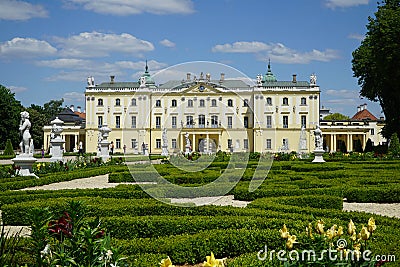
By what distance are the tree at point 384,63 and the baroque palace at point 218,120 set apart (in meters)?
15.5

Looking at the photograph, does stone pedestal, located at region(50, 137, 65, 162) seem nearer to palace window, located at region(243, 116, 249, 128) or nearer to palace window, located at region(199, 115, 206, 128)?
palace window, located at region(199, 115, 206, 128)

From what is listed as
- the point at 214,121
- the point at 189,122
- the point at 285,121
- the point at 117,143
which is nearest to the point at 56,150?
the point at 117,143

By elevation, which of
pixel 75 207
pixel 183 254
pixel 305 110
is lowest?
pixel 183 254

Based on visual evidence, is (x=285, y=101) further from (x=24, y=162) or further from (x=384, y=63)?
(x=24, y=162)

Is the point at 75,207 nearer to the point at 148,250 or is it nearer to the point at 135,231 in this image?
the point at 148,250

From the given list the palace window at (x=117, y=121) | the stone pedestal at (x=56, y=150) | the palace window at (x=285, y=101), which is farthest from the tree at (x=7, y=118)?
the palace window at (x=285, y=101)

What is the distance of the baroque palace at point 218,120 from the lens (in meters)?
43.4

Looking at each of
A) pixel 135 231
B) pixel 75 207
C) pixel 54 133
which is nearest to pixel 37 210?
pixel 75 207

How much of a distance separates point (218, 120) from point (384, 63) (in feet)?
85.5

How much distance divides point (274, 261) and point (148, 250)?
131 cm

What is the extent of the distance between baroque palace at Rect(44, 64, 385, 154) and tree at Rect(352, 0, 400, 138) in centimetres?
1553

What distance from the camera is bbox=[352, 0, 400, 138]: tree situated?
67.2 feet

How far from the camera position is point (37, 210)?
2574 millimetres

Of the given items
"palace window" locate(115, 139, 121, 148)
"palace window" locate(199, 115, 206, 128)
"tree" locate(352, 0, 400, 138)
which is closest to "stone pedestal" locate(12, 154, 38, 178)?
"tree" locate(352, 0, 400, 138)
